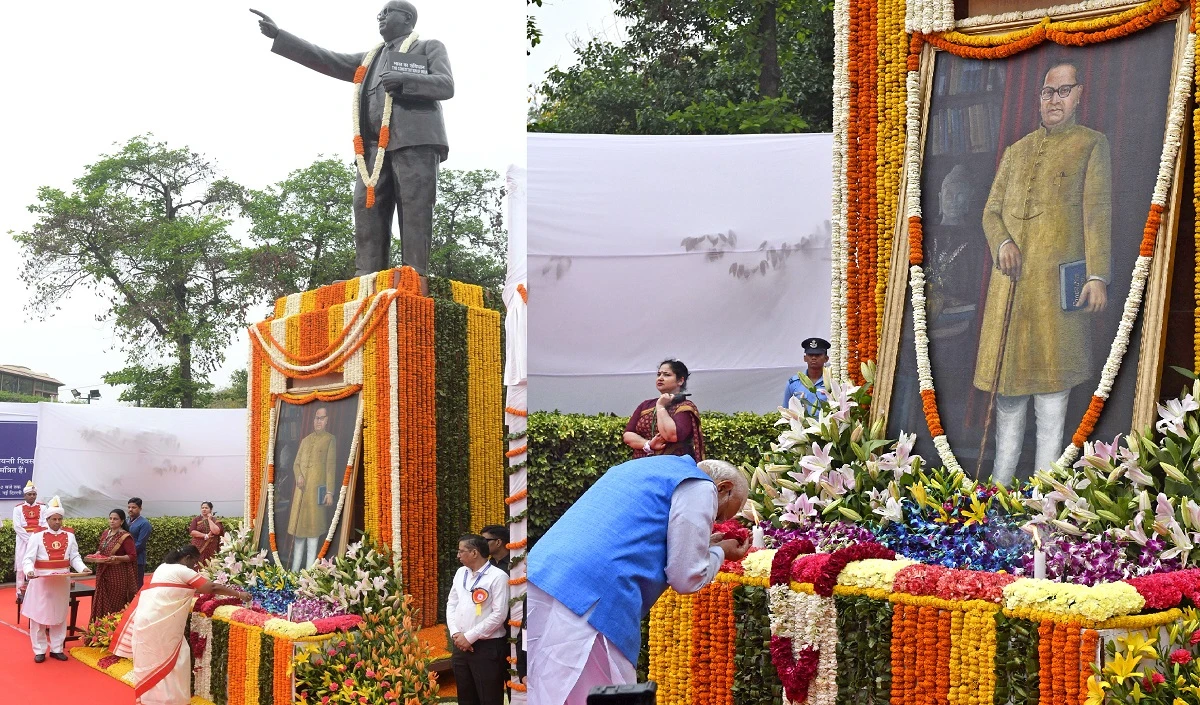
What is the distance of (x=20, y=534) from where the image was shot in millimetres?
4391

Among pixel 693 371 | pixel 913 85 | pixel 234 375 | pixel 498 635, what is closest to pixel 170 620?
pixel 234 375

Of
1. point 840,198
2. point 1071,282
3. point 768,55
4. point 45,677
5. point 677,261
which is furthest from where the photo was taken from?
point 768,55

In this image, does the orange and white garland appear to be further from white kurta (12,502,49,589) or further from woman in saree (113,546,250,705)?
white kurta (12,502,49,589)

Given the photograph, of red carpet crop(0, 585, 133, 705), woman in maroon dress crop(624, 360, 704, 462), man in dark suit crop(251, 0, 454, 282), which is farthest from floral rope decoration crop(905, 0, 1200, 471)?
red carpet crop(0, 585, 133, 705)

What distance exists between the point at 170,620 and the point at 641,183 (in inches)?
193

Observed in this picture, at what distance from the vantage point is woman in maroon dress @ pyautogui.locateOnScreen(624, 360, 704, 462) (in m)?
6.49

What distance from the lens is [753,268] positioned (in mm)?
8266

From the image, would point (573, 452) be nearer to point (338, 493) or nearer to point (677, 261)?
point (677, 261)

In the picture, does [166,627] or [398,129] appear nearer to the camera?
[398,129]

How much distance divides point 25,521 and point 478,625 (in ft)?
5.93

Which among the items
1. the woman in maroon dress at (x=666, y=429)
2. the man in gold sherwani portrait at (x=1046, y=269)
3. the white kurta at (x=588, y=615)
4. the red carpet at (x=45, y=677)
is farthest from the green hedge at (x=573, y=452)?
the white kurta at (x=588, y=615)

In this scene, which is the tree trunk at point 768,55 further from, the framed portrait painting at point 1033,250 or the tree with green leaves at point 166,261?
the tree with green leaves at point 166,261

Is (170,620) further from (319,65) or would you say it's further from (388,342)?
(319,65)

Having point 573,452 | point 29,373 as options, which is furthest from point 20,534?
point 573,452
